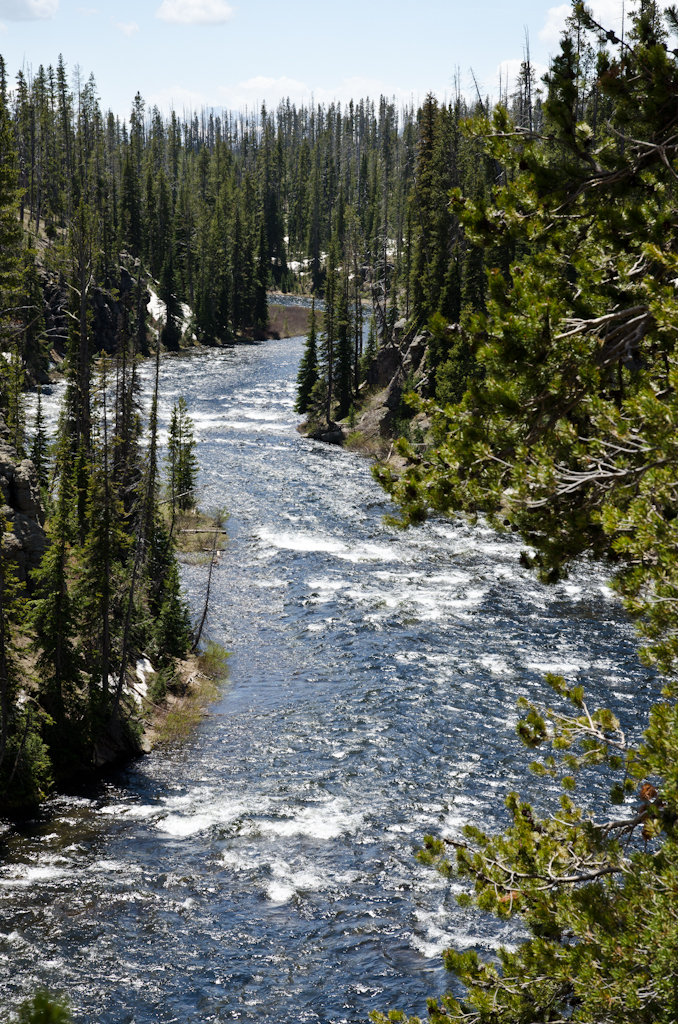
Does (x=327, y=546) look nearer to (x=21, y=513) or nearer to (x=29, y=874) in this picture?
(x=21, y=513)

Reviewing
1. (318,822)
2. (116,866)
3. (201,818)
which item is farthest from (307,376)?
(116,866)

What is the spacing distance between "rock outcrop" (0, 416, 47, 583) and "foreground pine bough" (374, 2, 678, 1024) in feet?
59.6

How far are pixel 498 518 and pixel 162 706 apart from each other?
64.9 feet

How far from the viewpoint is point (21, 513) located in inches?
990

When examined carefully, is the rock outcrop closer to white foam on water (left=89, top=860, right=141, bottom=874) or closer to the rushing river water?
the rushing river water

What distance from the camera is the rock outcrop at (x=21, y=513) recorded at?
79.5 ft

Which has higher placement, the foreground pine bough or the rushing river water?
the foreground pine bough

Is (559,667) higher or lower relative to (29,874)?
higher

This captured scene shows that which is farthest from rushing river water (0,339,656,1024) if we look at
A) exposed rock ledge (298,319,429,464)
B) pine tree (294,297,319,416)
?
pine tree (294,297,319,416)

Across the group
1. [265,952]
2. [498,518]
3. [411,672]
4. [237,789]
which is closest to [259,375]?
[411,672]

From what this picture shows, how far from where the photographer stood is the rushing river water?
15.1 metres

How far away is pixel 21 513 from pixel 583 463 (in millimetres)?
21294

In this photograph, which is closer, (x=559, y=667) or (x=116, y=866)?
(x=116, y=866)

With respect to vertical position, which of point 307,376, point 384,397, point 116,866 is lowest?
point 116,866
